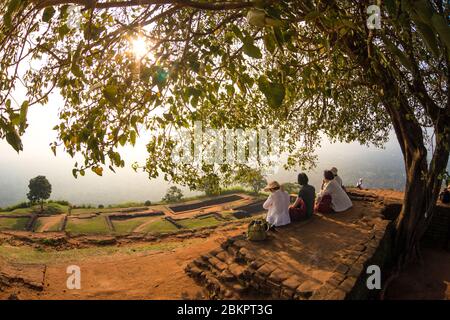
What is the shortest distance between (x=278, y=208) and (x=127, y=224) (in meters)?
11.6

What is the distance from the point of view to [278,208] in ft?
27.5

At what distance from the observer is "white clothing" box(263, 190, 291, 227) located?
8305 mm

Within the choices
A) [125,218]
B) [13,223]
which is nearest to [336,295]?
[125,218]

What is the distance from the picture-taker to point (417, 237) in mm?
7527

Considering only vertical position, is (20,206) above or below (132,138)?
below

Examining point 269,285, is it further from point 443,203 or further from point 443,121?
point 443,203

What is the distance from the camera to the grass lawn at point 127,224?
16312 mm

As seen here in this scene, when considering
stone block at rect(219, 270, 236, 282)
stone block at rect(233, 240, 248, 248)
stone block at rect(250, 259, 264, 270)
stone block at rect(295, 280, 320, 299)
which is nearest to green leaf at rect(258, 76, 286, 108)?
stone block at rect(295, 280, 320, 299)

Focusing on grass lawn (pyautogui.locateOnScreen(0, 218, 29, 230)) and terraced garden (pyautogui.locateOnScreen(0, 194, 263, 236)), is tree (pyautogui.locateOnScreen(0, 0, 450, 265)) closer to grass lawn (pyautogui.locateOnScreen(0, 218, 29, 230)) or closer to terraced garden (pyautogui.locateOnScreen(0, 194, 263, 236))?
terraced garden (pyautogui.locateOnScreen(0, 194, 263, 236))

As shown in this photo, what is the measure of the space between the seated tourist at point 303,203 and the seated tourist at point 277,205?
1.38 ft

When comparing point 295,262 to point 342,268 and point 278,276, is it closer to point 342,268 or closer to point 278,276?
point 278,276

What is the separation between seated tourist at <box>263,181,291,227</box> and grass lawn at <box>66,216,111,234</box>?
32.6ft

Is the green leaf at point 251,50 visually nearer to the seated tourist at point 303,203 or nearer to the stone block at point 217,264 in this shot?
the stone block at point 217,264
